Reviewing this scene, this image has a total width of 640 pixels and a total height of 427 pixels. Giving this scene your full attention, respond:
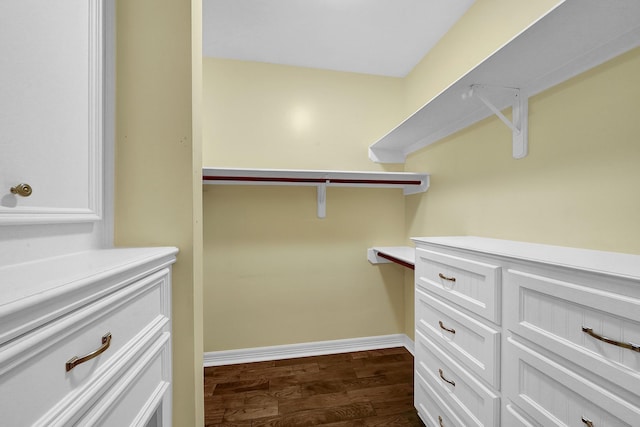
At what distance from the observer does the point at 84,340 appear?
1.54ft

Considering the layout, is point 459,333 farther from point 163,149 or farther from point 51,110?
point 51,110

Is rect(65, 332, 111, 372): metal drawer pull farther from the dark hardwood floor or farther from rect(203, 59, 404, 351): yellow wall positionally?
rect(203, 59, 404, 351): yellow wall

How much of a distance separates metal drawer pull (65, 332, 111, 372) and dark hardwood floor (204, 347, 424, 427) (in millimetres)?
1161

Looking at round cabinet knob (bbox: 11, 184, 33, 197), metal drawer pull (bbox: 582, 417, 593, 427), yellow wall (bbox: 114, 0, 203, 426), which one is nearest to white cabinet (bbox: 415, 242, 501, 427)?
metal drawer pull (bbox: 582, 417, 593, 427)

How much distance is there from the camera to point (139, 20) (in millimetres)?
847

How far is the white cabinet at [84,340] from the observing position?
34 cm

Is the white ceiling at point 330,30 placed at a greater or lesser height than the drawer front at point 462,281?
greater

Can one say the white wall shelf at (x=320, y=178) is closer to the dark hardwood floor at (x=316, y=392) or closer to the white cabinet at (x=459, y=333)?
the white cabinet at (x=459, y=333)

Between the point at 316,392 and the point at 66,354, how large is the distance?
146 cm

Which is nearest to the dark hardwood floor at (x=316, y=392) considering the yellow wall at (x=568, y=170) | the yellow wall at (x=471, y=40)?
the yellow wall at (x=568, y=170)

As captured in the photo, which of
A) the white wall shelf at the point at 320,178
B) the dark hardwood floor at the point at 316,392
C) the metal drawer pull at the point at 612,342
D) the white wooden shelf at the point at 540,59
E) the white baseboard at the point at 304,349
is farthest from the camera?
the white baseboard at the point at 304,349

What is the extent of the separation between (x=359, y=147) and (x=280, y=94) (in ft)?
2.50

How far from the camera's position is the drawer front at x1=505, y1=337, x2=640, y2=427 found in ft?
1.77

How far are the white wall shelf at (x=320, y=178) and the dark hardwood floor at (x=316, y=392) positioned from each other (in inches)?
45.0
